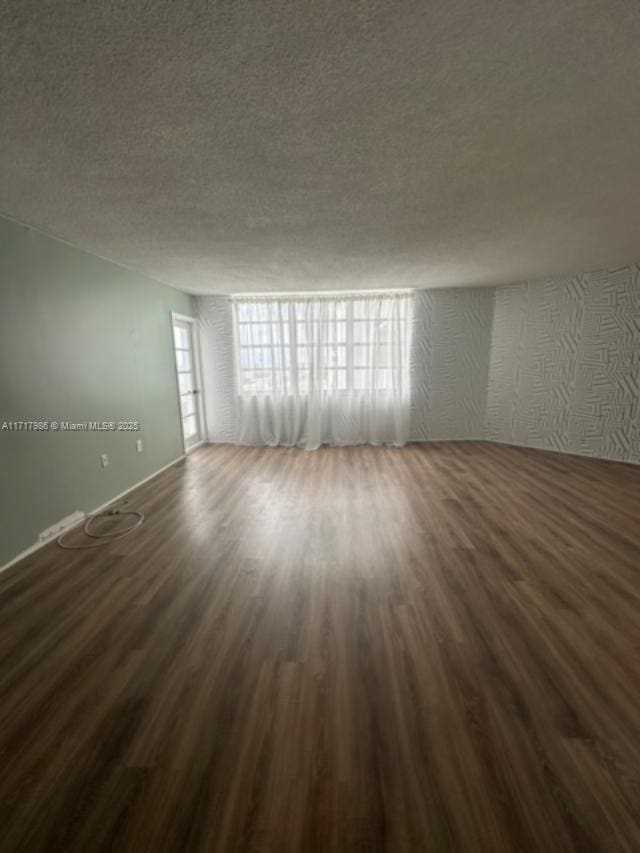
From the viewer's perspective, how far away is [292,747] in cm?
113

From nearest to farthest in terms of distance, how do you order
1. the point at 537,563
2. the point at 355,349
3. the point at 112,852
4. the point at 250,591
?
1. the point at 112,852
2. the point at 250,591
3. the point at 537,563
4. the point at 355,349

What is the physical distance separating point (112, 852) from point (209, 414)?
4.86 metres

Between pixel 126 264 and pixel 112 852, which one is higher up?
pixel 126 264

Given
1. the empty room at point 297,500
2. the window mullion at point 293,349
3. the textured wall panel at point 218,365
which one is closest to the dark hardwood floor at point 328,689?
the empty room at point 297,500

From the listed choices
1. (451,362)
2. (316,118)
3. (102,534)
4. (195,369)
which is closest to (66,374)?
(102,534)

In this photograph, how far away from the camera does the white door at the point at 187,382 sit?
4.69 meters

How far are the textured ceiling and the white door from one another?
Result: 2230 millimetres

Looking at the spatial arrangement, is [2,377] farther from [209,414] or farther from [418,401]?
[418,401]

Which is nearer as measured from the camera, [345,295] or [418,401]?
[345,295]

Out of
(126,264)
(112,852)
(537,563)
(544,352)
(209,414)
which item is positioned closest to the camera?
(112,852)

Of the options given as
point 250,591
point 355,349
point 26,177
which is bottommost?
point 250,591

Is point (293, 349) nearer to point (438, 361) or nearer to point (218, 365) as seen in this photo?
point (218, 365)

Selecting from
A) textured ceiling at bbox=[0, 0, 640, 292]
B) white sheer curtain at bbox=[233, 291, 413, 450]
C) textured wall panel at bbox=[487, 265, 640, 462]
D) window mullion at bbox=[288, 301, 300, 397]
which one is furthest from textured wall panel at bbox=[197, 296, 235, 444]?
textured wall panel at bbox=[487, 265, 640, 462]

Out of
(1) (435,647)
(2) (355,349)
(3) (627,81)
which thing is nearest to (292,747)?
(1) (435,647)
